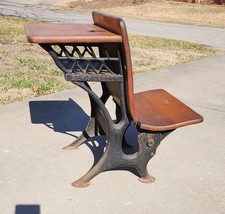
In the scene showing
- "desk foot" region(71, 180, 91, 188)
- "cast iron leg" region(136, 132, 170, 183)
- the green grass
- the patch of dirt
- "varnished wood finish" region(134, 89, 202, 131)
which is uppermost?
"varnished wood finish" region(134, 89, 202, 131)

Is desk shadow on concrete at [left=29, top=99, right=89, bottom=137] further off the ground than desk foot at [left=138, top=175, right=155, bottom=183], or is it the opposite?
desk foot at [left=138, top=175, right=155, bottom=183]

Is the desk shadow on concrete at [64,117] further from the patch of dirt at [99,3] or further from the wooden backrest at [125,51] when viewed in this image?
the patch of dirt at [99,3]

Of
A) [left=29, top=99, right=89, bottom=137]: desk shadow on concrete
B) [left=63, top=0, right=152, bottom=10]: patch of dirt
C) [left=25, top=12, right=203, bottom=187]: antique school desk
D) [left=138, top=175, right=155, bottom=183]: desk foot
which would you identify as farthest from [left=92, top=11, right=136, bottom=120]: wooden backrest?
[left=63, top=0, right=152, bottom=10]: patch of dirt

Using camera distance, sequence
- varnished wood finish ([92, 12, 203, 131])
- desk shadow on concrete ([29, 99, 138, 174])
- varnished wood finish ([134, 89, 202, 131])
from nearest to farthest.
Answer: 1. varnished wood finish ([92, 12, 203, 131])
2. varnished wood finish ([134, 89, 202, 131])
3. desk shadow on concrete ([29, 99, 138, 174])

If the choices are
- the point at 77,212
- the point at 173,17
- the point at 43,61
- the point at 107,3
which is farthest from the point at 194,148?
the point at 107,3

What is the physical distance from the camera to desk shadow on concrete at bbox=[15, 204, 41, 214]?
2909 millimetres

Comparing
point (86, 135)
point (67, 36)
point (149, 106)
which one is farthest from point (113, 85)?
point (86, 135)

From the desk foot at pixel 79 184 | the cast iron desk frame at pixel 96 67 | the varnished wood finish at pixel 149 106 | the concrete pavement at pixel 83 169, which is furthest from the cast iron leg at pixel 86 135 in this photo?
the desk foot at pixel 79 184

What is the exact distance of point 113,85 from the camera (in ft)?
10.9

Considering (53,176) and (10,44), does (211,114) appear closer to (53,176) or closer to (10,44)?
(53,176)

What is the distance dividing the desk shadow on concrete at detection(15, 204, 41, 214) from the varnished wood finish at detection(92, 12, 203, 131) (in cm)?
92

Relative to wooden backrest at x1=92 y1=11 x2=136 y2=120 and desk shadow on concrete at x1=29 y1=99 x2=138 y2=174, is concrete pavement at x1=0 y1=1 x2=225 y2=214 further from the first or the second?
wooden backrest at x1=92 y1=11 x2=136 y2=120

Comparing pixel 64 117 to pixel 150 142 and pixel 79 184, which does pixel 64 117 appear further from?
pixel 150 142

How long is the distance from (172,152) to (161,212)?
1.07 meters
